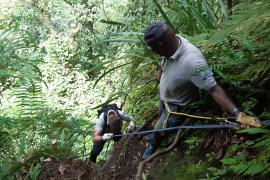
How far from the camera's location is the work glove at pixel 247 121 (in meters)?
2.46

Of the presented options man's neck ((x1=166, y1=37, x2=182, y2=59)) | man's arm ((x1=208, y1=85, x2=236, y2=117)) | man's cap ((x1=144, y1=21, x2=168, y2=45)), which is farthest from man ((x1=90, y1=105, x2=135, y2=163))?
man's arm ((x1=208, y1=85, x2=236, y2=117))

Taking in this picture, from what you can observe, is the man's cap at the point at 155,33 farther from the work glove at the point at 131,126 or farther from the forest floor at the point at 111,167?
the work glove at the point at 131,126

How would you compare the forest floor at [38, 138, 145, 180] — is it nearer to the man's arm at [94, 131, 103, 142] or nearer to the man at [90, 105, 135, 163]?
the man at [90, 105, 135, 163]

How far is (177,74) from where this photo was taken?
10.9ft

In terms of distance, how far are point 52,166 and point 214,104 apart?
1453 mm

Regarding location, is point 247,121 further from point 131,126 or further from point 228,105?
point 131,126

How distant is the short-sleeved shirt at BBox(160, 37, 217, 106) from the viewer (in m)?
3.07

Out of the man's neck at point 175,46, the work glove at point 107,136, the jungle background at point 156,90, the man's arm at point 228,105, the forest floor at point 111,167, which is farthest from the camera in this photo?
the work glove at point 107,136

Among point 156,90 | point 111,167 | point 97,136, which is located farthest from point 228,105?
point 97,136

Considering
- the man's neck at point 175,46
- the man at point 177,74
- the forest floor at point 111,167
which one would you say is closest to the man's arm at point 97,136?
the forest floor at point 111,167

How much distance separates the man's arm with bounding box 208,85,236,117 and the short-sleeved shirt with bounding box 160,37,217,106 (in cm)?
4

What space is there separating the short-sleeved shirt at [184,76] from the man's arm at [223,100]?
0.04 meters

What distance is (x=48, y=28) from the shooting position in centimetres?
1569

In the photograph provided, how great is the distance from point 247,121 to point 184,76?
2.71 ft
